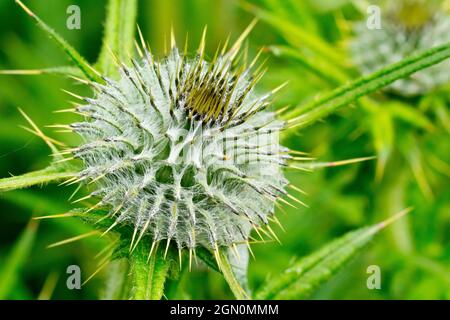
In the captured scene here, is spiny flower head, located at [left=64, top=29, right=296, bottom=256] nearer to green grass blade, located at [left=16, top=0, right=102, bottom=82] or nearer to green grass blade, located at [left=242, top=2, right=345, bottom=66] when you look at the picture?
green grass blade, located at [left=16, top=0, right=102, bottom=82]

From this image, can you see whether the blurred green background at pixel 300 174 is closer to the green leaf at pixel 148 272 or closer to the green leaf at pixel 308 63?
the green leaf at pixel 308 63

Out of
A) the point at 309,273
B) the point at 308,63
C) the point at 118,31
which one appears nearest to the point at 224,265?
the point at 309,273

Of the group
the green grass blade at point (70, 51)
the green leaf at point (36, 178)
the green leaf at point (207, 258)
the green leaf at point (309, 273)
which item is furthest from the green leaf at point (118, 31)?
the green leaf at point (309, 273)

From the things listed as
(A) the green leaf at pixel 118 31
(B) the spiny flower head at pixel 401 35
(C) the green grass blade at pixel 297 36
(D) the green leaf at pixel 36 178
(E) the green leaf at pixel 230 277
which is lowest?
(E) the green leaf at pixel 230 277

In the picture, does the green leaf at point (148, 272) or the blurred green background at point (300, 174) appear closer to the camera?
the green leaf at point (148, 272)

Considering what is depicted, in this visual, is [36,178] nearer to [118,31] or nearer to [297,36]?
[118,31]

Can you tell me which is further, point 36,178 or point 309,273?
point 309,273
